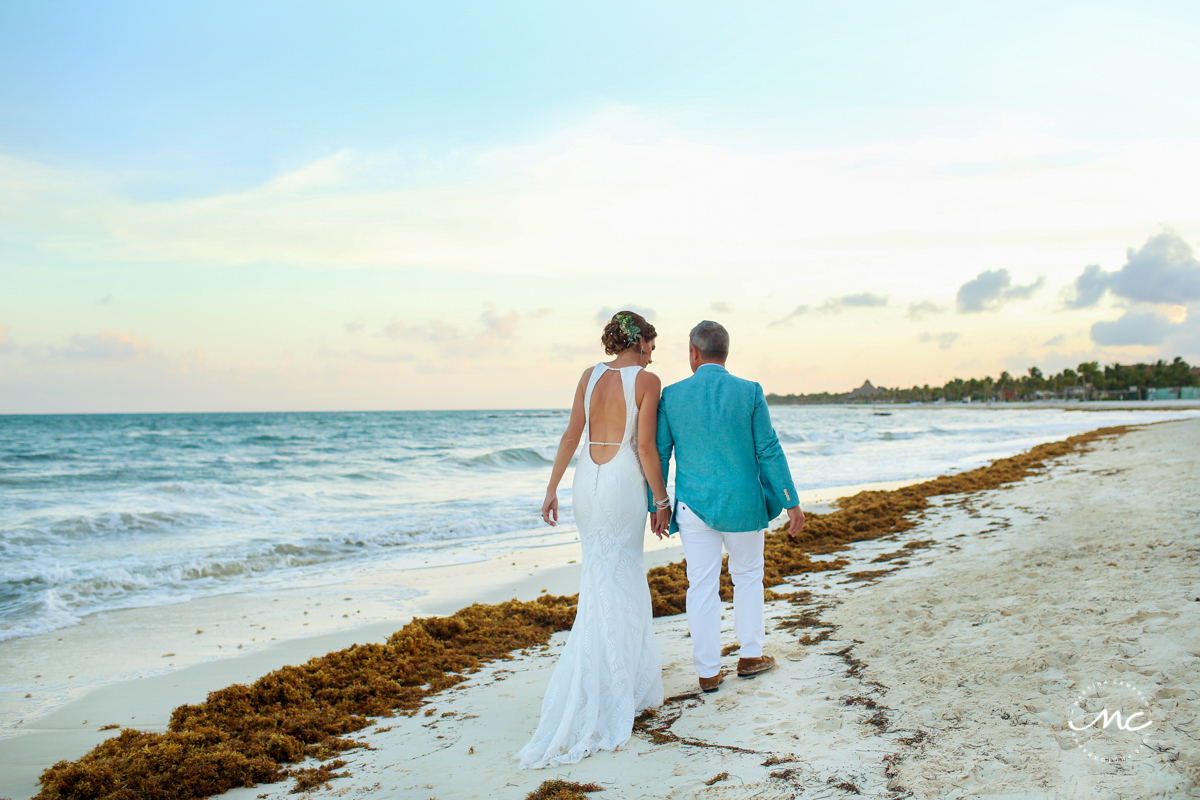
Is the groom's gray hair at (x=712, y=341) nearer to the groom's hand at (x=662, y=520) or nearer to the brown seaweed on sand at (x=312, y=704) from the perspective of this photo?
the groom's hand at (x=662, y=520)

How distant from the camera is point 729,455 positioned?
11.7 ft

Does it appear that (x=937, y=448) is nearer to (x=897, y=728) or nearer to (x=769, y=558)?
(x=769, y=558)

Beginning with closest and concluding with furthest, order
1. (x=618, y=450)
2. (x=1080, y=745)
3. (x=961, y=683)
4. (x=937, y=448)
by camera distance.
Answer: (x=1080, y=745) < (x=961, y=683) < (x=618, y=450) < (x=937, y=448)

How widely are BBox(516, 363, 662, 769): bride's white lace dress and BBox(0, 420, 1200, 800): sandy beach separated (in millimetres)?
196

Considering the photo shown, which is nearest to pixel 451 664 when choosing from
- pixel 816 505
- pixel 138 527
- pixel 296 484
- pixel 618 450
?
pixel 618 450

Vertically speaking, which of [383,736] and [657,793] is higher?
[657,793]

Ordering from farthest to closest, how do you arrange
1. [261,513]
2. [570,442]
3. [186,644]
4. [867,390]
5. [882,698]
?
[867,390]
[261,513]
[186,644]
[570,442]
[882,698]

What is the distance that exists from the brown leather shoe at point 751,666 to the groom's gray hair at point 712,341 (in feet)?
5.48

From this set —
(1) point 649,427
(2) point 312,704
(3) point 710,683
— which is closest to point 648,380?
(1) point 649,427

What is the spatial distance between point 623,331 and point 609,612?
1.43 metres

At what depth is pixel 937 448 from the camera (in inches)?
1058

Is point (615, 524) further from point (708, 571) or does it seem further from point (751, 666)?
point (751, 666)

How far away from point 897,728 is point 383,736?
2.56 metres

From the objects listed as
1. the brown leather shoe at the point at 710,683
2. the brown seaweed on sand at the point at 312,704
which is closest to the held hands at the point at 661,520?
the brown leather shoe at the point at 710,683
